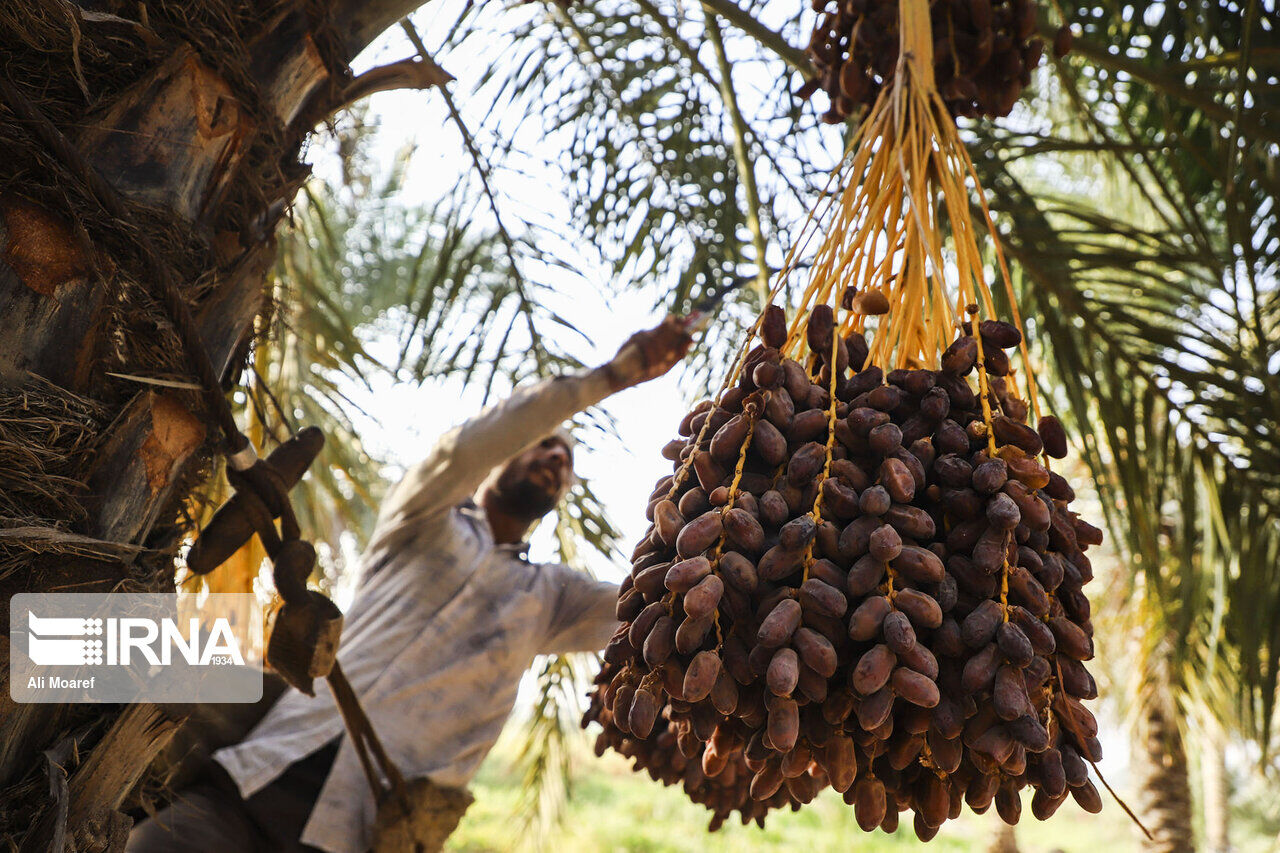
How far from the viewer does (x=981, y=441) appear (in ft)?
2.65

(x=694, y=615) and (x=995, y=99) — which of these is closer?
(x=694, y=615)

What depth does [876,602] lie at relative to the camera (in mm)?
705

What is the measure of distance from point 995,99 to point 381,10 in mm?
768

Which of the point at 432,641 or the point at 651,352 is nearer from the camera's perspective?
the point at 651,352

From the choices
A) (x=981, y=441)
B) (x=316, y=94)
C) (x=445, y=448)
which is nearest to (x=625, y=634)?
(x=981, y=441)

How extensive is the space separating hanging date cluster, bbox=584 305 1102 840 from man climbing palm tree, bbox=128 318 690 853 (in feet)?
3.44

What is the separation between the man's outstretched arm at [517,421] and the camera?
1852 millimetres

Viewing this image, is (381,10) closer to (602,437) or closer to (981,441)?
(981,441)

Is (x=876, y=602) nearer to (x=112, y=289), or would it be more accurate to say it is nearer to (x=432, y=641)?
(x=112, y=289)

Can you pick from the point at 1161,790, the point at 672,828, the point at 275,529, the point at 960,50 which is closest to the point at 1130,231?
the point at 960,50
